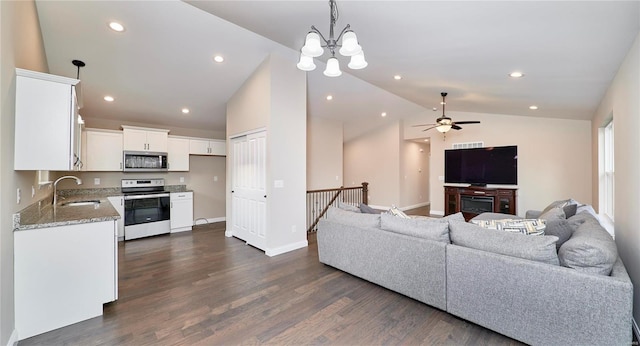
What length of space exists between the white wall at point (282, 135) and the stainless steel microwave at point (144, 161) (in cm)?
217

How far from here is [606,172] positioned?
430 cm

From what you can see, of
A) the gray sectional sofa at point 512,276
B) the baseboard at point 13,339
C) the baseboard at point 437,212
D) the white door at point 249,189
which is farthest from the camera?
the baseboard at point 437,212

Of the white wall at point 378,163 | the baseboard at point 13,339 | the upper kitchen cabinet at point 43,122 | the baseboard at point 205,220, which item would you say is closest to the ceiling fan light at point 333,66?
the upper kitchen cabinet at point 43,122

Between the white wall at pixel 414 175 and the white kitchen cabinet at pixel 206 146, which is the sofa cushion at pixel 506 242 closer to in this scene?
the white kitchen cabinet at pixel 206 146

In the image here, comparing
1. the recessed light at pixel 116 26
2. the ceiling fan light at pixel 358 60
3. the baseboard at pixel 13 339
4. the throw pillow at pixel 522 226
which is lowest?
the baseboard at pixel 13 339

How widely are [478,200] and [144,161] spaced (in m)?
7.98

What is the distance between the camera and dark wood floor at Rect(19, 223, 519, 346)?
2.11 meters

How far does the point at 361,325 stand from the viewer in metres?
2.28

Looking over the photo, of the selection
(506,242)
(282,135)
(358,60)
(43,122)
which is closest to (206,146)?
(282,135)

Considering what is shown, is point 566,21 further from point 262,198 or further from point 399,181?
point 399,181

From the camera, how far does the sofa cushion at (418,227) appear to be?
8.43 ft

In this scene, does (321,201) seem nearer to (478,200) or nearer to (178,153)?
(178,153)

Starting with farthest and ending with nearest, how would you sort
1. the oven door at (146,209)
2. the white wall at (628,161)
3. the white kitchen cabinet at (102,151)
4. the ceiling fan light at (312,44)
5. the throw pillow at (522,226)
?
the oven door at (146,209), the white kitchen cabinet at (102,151), the throw pillow at (522,226), the ceiling fan light at (312,44), the white wall at (628,161)

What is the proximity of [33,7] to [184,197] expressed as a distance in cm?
381
